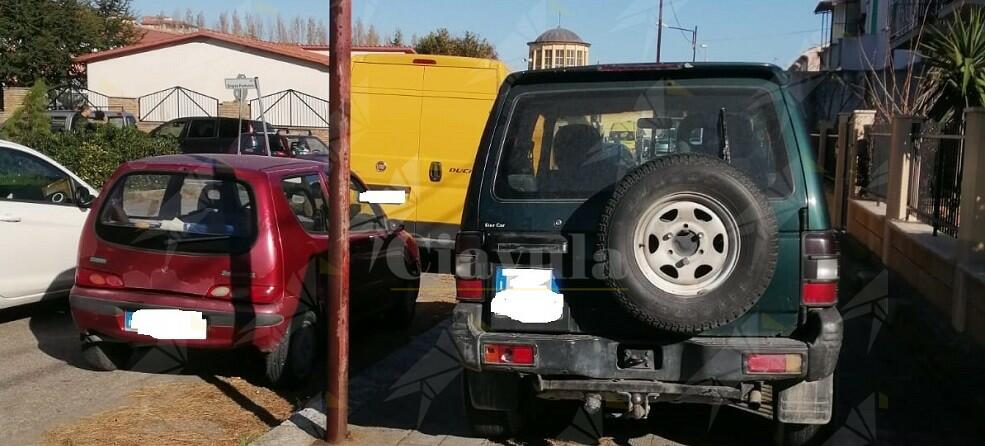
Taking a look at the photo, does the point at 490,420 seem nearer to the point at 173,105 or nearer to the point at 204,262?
the point at 204,262

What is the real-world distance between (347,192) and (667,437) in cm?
226

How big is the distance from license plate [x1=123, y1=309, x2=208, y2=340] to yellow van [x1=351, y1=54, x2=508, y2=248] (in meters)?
5.20

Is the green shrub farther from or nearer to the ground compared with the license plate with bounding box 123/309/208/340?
farther from the ground

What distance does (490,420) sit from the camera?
16.4 ft

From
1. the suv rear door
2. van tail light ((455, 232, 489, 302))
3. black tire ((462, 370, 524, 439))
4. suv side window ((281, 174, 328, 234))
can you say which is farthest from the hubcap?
suv side window ((281, 174, 328, 234))

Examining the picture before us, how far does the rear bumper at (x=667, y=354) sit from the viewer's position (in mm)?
4098

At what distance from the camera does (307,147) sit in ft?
87.1

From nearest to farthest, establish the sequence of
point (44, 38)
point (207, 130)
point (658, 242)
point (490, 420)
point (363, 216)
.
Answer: point (658, 242)
point (490, 420)
point (363, 216)
point (207, 130)
point (44, 38)

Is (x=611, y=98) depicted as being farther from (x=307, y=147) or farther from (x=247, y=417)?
(x=307, y=147)

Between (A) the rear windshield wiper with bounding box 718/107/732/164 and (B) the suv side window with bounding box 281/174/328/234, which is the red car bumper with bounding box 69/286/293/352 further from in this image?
(A) the rear windshield wiper with bounding box 718/107/732/164

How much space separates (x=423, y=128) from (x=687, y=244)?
23.3 ft

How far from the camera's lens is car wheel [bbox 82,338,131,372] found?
630cm

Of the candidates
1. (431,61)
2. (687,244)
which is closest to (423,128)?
(431,61)

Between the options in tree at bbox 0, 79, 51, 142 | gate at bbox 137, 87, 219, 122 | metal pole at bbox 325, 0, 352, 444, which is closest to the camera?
metal pole at bbox 325, 0, 352, 444
